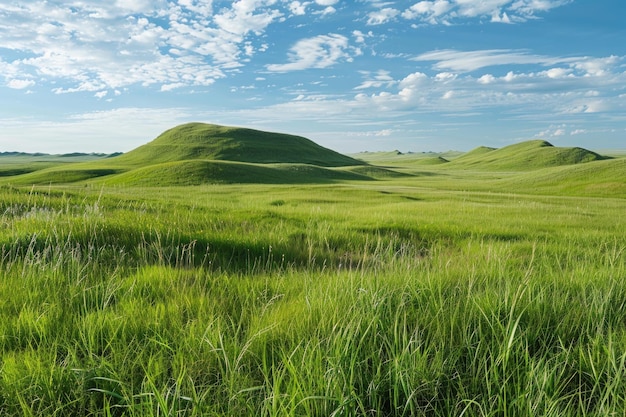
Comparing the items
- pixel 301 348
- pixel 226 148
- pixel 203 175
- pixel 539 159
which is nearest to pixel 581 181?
pixel 203 175

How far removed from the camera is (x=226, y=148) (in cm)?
12750

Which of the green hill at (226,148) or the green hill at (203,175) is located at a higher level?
the green hill at (226,148)

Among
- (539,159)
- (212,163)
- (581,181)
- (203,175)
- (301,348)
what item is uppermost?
(539,159)

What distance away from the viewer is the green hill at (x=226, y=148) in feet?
395

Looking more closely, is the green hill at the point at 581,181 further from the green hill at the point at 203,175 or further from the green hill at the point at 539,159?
the green hill at the point at 539,159

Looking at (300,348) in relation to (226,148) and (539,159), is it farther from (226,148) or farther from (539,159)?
(539,159)

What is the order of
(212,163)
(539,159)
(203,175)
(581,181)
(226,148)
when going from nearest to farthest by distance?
(203,175) → (581,181) → (212,163) → (226,148) → (539,159)

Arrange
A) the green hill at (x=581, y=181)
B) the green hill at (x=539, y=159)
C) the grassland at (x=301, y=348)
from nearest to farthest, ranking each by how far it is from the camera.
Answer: the grassland at (x=301, y=348), the green hill at (x=581, y=181), the green hill at (x=539, y=159)

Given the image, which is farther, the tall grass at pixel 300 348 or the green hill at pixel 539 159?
the green hill at pixel 539 159

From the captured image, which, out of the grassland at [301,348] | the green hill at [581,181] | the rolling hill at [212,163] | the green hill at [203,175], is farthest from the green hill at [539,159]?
the grassland at [301,348]

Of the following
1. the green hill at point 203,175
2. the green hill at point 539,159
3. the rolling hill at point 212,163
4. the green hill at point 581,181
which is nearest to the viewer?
the green hill at point 581,181

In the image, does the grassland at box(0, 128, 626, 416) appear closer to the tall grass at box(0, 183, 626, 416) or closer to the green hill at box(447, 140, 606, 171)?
the tall grass at box(0, 183, 626, 416)

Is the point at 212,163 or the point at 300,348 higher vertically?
the point at 212,163

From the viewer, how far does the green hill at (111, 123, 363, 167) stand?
120438mm
